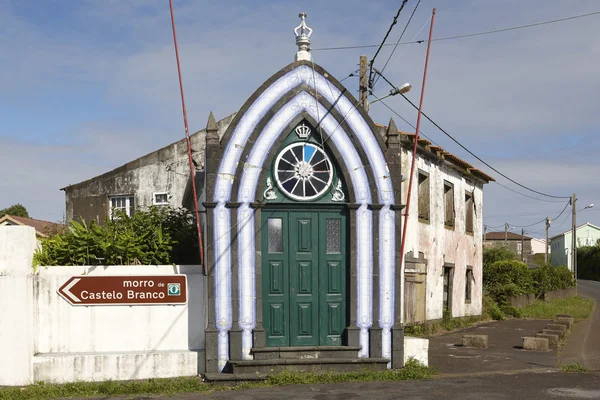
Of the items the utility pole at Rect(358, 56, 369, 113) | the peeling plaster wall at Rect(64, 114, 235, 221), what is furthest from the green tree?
the utility pole at Rect(358, 56, 369, 113)

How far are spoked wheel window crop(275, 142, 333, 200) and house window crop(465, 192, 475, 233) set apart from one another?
12841mm

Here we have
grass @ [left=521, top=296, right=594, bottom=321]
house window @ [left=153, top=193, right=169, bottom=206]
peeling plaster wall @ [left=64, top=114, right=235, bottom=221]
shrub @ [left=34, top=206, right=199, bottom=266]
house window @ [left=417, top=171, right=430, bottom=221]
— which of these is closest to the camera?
shrub @ [left=34, top=206, right=199, bottom=266]

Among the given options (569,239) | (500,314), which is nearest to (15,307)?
(500,314)

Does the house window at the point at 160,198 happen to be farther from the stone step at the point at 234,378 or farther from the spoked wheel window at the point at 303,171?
the stone step at the point at 234,378

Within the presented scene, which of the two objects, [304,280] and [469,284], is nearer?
[304,280]

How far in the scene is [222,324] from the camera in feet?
41.1

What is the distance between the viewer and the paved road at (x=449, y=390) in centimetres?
1071

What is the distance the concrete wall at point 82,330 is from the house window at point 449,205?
12105 millimetres

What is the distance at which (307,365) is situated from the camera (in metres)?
12.4

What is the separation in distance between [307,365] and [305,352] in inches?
10.1

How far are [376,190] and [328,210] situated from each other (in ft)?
3.07

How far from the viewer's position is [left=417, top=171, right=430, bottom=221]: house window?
20734 mm

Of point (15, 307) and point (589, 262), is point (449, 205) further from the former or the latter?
point (589, 262)

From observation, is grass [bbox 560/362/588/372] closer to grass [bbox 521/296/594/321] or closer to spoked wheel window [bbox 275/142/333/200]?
spoked wheel window [bbox 275/142/333/200]
